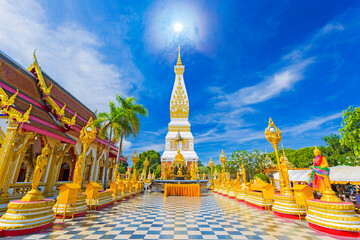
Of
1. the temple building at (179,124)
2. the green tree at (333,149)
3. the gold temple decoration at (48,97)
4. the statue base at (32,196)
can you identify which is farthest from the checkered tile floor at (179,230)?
the green tree at (333,149)

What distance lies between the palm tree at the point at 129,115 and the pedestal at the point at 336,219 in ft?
38.6

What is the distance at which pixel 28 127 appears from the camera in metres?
7.09

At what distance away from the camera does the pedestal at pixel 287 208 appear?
6.00 m

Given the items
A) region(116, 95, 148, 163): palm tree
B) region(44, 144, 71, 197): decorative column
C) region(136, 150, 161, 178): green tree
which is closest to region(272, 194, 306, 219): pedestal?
region(116, 95, 148, 163): palm tree

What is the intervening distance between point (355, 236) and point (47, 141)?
13.1 meters

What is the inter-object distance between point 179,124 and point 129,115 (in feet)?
84.6

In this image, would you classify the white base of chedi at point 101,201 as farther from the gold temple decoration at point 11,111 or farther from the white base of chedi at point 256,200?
the white base of chedi at point 256,200

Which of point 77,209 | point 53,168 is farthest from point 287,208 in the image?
point 53,168

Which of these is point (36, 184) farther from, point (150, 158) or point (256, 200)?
point (150, 158)

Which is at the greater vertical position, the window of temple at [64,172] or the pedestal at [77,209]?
the window of temple at [64,172]

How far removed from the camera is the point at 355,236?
4098mm

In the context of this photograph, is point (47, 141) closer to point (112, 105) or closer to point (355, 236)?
point (112, 105)

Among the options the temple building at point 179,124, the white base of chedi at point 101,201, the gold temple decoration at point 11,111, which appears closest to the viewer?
the gold temple decoration at point 11,111

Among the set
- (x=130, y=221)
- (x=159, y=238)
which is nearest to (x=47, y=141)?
(x=130, y=221)
